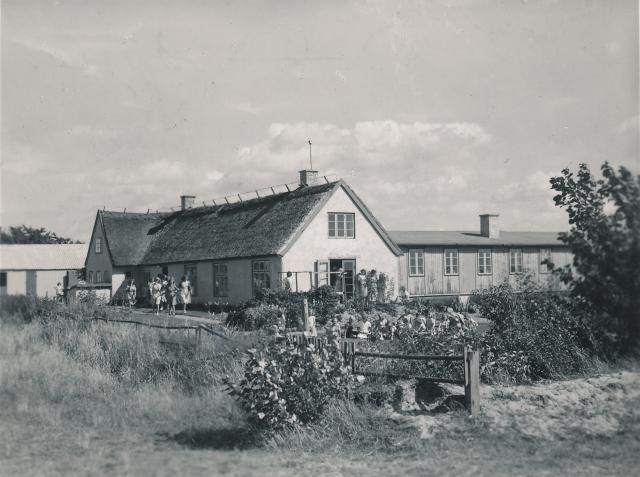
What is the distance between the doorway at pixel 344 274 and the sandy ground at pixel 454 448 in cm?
1820

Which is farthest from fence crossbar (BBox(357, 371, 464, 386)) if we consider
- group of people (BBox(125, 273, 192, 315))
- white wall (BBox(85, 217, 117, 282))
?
white wall (BBox(85, 217, 117, 282))

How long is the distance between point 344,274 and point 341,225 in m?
2.16

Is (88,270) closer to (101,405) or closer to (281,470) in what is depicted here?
(101,405)

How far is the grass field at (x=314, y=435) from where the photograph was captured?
7508 mm

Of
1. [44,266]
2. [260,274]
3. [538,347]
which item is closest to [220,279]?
[260,274]

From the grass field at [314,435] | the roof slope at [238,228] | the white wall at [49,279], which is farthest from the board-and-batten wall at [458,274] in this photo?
the white wall at [49,279]

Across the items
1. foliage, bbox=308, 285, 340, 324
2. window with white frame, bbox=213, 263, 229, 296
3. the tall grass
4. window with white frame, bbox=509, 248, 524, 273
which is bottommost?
the tall grass

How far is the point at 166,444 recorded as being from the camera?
895 cm

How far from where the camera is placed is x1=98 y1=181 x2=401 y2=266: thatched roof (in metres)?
27.6

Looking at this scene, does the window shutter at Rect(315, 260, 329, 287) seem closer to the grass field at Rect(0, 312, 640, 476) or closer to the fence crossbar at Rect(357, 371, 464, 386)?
the grass field at Rect(0, 312, 640, 476)

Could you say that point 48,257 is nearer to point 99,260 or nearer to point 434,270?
point 99,260

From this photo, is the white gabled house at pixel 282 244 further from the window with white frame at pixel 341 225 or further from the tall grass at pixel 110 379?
the tall grass at pixel 110 379

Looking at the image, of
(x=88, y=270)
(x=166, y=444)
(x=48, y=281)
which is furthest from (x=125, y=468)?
(x=48, y=281)

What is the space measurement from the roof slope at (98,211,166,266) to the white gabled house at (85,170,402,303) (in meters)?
3.31
